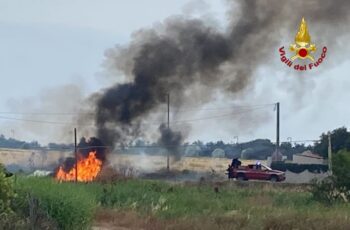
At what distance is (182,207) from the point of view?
2255 cm

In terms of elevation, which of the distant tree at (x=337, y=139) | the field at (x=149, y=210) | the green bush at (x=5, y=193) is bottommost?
the field at (x=149, y=210)

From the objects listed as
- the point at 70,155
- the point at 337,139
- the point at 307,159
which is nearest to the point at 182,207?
the point at 70,155

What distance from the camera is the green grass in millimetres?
14023

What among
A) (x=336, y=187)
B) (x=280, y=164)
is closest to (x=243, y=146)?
(x=280, y=164)

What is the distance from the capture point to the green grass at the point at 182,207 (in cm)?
1402

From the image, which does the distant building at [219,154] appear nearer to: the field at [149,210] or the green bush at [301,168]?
the green bush at [301,168]

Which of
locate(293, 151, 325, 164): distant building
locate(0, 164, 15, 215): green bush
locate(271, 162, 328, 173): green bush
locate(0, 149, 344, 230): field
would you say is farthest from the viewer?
locate(293, 151, 325, 164): distant building

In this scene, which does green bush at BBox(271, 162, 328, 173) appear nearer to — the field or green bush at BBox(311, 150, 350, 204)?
the field

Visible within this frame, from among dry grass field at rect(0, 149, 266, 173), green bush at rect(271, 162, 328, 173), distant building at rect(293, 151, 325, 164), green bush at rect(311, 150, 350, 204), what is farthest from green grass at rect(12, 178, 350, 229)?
distant building at rect(293, 151, 325, 164)

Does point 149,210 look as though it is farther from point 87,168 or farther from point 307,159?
point 307,159

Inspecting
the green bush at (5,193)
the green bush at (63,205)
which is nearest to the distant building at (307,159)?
the green bush at (63,205)

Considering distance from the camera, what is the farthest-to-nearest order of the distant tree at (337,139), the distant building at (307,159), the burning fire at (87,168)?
the distant tree at (337,139)
the distant building at (307,159)
the burning fire at (87,168)

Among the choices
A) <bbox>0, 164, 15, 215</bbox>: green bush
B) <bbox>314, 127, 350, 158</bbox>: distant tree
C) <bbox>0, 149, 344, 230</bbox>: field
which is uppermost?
<bbox>314, 127, 350, 158</bbox>: distant tree

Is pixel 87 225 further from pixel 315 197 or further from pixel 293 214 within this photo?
pixel 315 197
